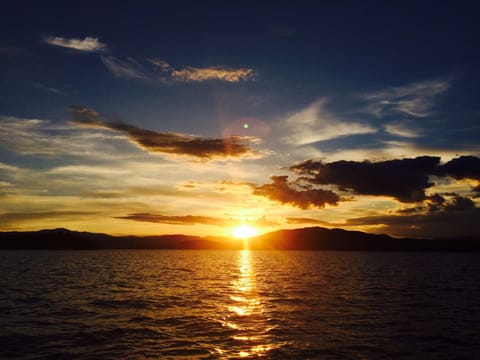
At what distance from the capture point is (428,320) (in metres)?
32.8

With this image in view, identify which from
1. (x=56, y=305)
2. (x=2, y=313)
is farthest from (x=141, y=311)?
(x=2, y=313)

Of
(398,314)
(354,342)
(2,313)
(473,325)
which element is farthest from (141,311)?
(473,325)

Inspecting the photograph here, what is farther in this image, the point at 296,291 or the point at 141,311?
the point at 296,291

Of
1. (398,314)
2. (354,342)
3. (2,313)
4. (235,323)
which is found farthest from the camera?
(398,314)

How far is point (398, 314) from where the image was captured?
35094mm

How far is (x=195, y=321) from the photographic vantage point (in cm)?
3119

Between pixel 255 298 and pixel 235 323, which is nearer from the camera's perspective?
pixel 235 323

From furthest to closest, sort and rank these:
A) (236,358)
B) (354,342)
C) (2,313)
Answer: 1. (2,313)
2. (354,342)
3. (236,358)

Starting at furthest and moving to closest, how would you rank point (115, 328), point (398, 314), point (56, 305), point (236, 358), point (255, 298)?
1. point (255, 298)
2. point (56, 305)
3. point (398, 314)
4. point (115, 328)
5. point (236, 358)

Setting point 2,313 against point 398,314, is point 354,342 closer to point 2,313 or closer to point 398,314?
point 398,314

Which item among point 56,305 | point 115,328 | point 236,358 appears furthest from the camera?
point 56,305

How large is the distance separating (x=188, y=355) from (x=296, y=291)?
32021 mm

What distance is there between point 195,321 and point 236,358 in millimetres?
10241

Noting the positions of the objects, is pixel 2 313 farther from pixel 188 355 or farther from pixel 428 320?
pixel 428 320
